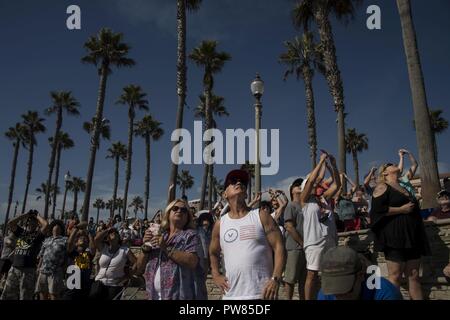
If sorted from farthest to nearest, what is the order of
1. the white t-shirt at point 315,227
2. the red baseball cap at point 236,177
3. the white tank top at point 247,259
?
the white t-shirt at point 315,227
the red baseball cap at point 236,177
the white tank top at point 247,259

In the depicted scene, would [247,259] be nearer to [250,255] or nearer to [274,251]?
[250,255]

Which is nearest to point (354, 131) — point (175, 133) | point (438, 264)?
point (175, 133)

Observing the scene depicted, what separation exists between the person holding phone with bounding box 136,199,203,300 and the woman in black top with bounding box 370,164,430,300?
251 cm

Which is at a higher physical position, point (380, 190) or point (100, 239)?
point (380, 190)

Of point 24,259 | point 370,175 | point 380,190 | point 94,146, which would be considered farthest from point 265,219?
point 94,146

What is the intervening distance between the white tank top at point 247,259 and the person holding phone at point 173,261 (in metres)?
0.37

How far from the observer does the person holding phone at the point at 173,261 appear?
3.56 m

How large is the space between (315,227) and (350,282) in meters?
2.67

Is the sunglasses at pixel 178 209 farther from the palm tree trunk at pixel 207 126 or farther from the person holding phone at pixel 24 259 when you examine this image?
the palm tree trunk at pixel 207 126

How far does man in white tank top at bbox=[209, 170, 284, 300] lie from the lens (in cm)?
329

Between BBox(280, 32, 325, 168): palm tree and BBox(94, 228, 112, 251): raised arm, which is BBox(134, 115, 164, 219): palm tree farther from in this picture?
BBox(94, 228, 112, 251): raised arm

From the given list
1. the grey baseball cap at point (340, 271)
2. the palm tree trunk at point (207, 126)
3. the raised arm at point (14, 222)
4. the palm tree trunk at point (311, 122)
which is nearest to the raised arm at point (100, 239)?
the raised arm at point (14, 222)

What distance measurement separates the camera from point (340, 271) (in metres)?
2.45
